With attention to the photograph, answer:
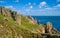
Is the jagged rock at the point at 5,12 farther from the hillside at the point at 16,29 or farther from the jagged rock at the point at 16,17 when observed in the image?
the jagged rock at the point at 16,17

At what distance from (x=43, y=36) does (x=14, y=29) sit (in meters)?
19.7

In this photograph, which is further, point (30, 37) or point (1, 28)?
point (30, 37)

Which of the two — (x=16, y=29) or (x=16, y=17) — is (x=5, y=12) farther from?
(x=16, y=29)

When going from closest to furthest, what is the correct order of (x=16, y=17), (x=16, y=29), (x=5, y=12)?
(x=16, y=29) → (x=5, y=12) → (x=16, y=17)

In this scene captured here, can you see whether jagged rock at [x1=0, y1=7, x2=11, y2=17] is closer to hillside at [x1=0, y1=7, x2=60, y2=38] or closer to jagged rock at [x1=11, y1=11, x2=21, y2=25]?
hillside at [x1=0, y1=7, x2=60, y2=38]

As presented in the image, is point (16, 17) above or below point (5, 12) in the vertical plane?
below

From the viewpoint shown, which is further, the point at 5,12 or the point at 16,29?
the point at 5,12

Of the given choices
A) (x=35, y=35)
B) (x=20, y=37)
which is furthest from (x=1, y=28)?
(x=35, y=35)

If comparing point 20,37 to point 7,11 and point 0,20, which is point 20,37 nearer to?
point 0,20

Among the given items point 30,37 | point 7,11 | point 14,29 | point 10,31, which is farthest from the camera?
point 7,11

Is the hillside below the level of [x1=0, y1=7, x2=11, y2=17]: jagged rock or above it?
below

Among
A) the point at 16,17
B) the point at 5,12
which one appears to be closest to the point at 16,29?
the point at 5,12

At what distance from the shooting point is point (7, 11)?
181 meters

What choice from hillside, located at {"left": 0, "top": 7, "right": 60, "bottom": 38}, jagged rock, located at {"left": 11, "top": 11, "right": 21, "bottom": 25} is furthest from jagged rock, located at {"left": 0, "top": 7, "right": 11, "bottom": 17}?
jagged rock, located at {"left": 11, "top": 11, "right": 21, "bottom": 25}
